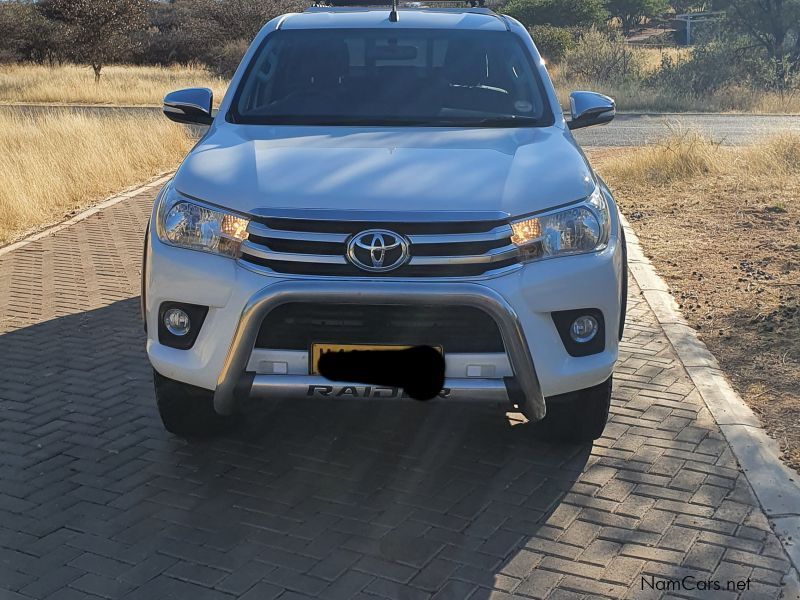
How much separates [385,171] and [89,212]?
7741 mm

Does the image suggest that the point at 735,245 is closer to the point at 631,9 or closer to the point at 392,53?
the point at 392,53

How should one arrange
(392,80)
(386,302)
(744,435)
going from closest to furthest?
(386,302) < (744,435) < (392,80)

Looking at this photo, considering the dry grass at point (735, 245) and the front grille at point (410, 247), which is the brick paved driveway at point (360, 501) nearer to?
the dry grass at point (735, 245)

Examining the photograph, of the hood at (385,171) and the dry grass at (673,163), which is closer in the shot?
the hood at (385,171)

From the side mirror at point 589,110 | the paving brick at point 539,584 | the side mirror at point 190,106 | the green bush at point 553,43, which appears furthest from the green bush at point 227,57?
the paving brick at point 539,584

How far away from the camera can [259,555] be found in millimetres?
3775

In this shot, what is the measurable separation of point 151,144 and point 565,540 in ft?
39.3

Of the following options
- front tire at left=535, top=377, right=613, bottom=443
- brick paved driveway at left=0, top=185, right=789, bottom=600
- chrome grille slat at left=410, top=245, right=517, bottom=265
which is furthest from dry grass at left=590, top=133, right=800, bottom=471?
chrome grille slat at left=410, top=245, right=517, bottom=265

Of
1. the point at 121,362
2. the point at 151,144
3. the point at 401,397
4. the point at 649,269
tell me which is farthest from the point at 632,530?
the point at 151,144

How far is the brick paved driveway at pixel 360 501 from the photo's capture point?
3.62m

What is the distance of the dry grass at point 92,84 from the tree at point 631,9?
32.3 m

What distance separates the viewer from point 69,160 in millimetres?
12930

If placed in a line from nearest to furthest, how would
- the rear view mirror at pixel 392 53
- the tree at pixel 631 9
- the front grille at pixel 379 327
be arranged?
the front grille at pixel 379 327 → the rear view mirror at pixel 392 53 → the tree at pixel 631 9

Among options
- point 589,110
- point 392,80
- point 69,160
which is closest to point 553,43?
point 69,160
